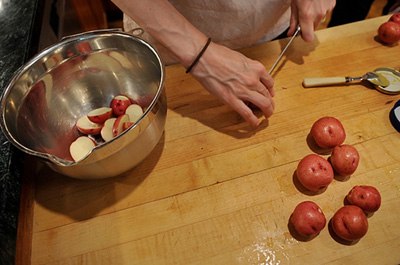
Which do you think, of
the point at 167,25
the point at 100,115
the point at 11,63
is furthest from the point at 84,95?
the point at 167,25

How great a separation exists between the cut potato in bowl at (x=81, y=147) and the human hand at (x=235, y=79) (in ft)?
1.11

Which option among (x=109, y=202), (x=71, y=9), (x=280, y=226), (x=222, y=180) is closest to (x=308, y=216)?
(x=280, y=226)

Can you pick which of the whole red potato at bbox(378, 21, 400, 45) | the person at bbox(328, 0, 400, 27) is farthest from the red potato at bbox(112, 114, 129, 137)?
the person at bbox(328, 0, 400, 27)

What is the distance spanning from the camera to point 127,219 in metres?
0.85

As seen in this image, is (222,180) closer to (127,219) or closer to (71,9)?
(127,219)

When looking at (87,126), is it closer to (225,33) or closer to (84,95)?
(84,95)

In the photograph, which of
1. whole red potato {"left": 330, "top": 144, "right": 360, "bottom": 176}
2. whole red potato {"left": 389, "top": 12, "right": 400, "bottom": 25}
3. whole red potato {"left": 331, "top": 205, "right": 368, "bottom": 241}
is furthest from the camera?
whole red potato {"left": 389, "top": 12, "right": 400, "bottom": 25}

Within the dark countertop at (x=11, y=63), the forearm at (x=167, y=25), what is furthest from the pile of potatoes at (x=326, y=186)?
the dark countertop at (x=11, y=63)

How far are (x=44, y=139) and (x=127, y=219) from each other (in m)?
0.32

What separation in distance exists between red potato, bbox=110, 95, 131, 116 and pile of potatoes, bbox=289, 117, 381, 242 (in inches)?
19.9

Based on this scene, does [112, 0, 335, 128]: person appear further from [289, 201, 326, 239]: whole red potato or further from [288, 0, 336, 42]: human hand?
[289, 201, 326, 239]: whole red potato

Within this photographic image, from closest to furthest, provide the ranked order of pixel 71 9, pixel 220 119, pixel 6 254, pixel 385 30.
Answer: pixel 6 254
pixel 220 119
pixel 385 30
pixel 71 9

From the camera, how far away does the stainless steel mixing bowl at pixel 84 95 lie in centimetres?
78

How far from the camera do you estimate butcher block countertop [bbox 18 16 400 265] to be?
0.79 m
